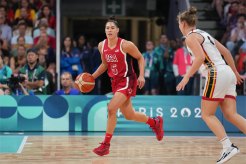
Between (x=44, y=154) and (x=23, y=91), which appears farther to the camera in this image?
(x=23, y=91)

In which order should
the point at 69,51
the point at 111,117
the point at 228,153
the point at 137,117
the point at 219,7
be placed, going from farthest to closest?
the point at 219,7 → the point at 69,51 → the point at 137,117 → the point at 111,117 → the point at 228,153

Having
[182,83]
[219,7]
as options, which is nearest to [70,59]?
[219,7]

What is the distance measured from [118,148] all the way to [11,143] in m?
1.71

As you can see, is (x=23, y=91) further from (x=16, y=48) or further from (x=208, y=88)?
(x=208, y=88)

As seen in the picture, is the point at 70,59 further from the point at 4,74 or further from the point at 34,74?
the point at 4,74

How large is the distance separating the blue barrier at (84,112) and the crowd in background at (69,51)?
743 mm

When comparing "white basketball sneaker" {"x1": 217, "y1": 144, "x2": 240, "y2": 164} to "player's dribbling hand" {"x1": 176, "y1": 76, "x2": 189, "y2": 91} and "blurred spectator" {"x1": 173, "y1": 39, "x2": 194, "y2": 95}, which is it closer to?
"player's dribbling hand" {"x1": 176, "y1": 76, "x2": 189, "y2": 91}

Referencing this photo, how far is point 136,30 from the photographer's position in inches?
765

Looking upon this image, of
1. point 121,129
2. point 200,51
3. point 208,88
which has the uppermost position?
point 200,51

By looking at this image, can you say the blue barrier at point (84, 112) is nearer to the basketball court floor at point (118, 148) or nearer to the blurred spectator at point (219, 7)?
the basketball court floor at point (118, 148)

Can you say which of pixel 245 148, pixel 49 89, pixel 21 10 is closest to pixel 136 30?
pixel 21 10

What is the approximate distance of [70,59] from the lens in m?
13.3

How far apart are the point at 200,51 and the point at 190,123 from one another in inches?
170

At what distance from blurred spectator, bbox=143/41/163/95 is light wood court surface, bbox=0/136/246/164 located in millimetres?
3573
